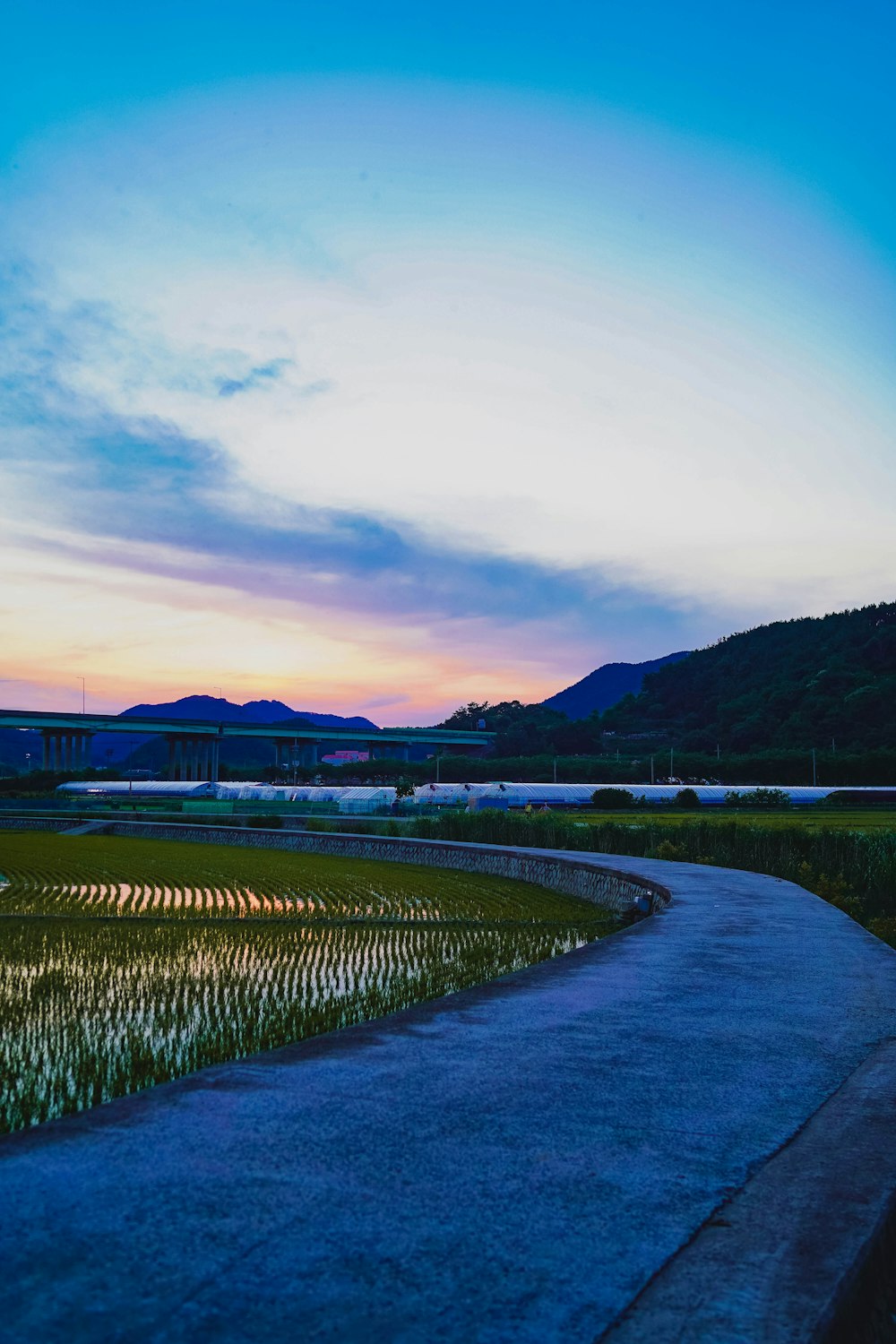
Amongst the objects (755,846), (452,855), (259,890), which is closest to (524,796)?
(452,855)

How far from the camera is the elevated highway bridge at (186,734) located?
110625 millimetres

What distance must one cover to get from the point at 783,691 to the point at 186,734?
225ft

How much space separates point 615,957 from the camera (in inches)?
394

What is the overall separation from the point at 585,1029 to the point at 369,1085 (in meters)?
2.00

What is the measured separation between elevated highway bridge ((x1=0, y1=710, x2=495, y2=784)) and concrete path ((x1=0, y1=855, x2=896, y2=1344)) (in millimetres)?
106234

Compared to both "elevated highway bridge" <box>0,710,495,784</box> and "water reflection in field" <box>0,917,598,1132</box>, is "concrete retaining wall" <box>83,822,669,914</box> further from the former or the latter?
"elevated highway bridge" <box>0,710,495,784</box>

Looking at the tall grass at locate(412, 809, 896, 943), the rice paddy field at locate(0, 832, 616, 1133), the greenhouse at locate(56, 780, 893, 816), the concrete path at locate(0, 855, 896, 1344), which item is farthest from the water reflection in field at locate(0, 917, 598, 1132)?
the greenhouse at locate(56, 780, 893, 816)

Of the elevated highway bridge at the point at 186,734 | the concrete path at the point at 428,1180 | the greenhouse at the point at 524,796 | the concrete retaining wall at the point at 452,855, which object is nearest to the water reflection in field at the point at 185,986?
the concrete path at the point at 428,1180

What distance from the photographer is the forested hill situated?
352ft

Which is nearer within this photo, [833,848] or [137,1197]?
[137,1197]

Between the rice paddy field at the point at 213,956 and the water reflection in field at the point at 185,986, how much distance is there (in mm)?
27

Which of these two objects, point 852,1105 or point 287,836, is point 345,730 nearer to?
point 287,836

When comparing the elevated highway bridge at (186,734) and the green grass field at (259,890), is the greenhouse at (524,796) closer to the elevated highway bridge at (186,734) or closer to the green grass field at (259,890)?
the green grass field at (259,890)

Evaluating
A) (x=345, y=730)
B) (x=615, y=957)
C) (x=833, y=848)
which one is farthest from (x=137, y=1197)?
(x=345, y=730)
